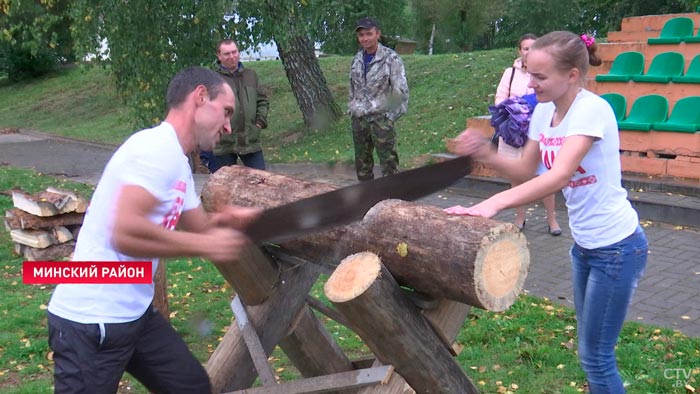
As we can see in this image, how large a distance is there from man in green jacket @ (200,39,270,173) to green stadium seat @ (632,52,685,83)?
18.1ft

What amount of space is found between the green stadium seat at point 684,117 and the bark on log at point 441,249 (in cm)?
680

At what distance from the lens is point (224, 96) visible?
317cm

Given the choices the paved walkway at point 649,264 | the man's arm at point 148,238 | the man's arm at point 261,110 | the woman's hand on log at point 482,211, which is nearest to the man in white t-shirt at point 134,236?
the man's arm at point 148,238

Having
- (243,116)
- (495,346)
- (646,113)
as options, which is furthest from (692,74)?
(495,346)

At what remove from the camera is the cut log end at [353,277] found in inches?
121

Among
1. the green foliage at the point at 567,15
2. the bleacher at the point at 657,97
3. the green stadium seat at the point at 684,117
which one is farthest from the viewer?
the green foliage at the point at 567,15

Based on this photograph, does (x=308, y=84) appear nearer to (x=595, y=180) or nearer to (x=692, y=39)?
(x=692, y=39)

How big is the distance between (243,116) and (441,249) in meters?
5.21

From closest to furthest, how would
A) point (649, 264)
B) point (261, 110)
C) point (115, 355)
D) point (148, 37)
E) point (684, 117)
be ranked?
point (115, 355)
point (649, 264)
point (261, 110)
point (684, 117)
point (148, 37)

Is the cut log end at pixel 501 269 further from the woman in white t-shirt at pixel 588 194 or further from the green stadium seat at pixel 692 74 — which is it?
the green stadium seat at pixel 692 74

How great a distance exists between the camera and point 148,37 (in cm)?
1027

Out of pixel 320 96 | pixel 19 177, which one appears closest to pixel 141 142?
pixel 19 177

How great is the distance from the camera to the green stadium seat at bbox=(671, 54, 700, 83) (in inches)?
386

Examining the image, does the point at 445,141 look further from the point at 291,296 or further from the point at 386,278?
the point at 386,278
